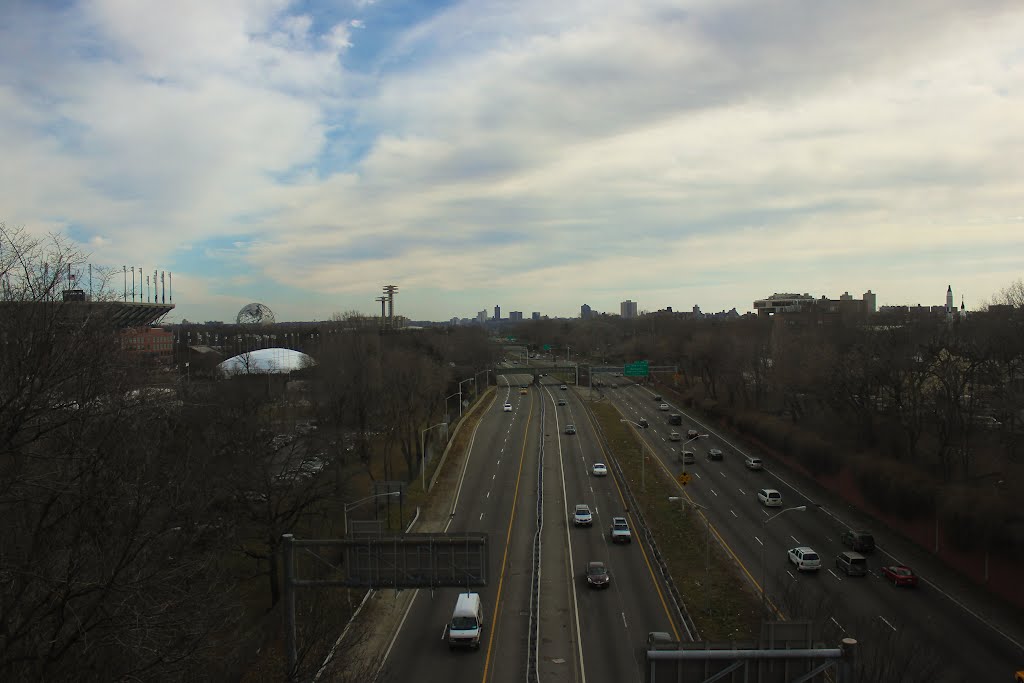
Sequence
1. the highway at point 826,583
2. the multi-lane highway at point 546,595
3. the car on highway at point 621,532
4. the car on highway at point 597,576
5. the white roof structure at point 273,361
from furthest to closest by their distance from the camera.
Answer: the white roof structure at point 273,361 < the car on highway at point 621,532 < the car on highway at point 597,576 < the multi-lane highway at point 546,595 < the highway at point 826,583

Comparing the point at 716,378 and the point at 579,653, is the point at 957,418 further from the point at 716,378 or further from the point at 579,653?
the point at 716,378

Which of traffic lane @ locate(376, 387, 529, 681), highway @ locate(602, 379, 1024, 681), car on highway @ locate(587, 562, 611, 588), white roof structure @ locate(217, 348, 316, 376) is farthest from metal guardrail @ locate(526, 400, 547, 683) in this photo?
white roof structure @ locate(217, 348, 316, 376)

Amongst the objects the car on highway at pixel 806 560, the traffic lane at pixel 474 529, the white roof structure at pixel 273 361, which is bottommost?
the traffic lane at pixel 474 529

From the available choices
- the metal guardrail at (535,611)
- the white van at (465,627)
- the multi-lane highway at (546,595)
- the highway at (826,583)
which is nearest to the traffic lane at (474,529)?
the multi-lane highway at (546,595)

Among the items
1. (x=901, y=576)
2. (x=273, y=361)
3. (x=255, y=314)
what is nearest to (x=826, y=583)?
(x=901, y=576)

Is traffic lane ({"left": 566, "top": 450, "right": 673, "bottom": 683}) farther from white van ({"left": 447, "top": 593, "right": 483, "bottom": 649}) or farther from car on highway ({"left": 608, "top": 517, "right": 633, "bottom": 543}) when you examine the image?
white van ({"left": 447, "top": 593, "right": 483, "bottom": 649})

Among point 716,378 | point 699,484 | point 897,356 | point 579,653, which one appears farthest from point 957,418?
point 716,378

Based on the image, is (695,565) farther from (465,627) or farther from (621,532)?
(465,627)

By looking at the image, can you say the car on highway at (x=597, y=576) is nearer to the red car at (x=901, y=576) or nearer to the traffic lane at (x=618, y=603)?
the traffic lane at (x=618, y=603)
